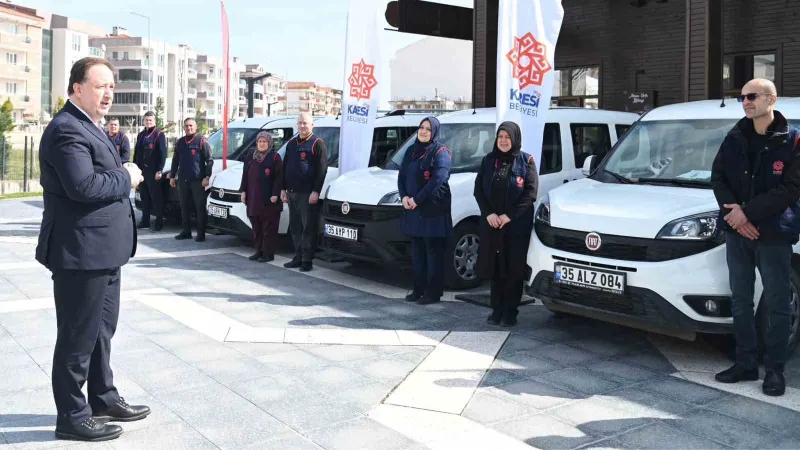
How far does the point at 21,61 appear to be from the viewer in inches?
3403

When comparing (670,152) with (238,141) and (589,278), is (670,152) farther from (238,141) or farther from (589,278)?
(238,141)

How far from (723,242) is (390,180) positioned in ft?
13.3

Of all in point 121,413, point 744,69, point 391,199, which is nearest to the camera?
point 121,413

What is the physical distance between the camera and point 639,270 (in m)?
5.52

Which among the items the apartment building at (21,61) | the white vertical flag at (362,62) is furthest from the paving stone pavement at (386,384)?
the apartment building at (21,61)

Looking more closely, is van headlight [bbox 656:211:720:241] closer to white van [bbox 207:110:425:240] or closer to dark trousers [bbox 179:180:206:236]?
white van [bbox 207:110:425:240]

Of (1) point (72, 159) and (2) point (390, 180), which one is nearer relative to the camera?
(1) point (72, 159)

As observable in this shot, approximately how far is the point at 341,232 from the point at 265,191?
1.92 m

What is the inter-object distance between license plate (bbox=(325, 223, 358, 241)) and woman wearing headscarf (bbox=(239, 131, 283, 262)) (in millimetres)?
1478

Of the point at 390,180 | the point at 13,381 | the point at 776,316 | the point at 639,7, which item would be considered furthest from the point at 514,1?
the point at 639,7

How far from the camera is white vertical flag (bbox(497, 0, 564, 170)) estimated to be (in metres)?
7.43

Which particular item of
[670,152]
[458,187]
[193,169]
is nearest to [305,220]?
[458,187]

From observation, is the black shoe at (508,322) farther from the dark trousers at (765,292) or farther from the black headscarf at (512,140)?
the dark trousers at (765,292)

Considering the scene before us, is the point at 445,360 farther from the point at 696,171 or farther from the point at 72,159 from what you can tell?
the point at 72,159
